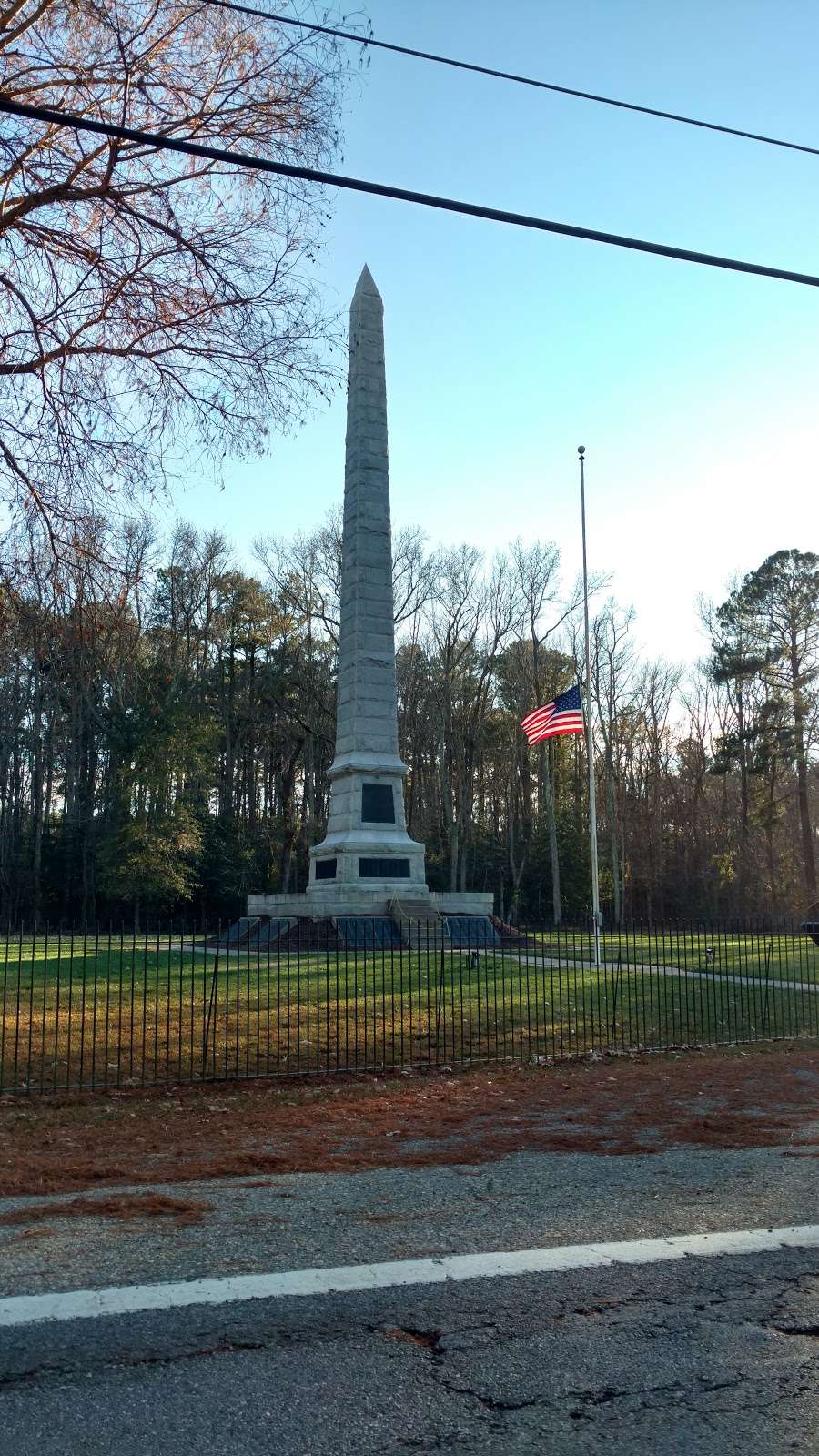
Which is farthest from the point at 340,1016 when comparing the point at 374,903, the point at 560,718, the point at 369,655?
the point at 369,655

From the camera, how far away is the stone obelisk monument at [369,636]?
28.5 metres

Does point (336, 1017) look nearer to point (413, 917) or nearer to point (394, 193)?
point (394, 193)

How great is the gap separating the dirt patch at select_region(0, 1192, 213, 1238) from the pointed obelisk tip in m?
26.0

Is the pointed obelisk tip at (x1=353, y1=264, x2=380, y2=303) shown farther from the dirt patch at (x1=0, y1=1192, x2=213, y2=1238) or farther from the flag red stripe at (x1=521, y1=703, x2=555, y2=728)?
the dirt patch at (x1=0, y1=1192, x2=213, y2=1238)

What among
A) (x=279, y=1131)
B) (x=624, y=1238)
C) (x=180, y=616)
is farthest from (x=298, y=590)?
(x=624, y=1238)

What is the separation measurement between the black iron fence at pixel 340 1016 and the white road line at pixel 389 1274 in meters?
5.86

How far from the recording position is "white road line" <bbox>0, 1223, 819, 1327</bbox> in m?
4.70

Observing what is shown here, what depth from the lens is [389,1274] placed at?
5168 mm

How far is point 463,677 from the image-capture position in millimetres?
58656

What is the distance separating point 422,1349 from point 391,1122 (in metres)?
5.25

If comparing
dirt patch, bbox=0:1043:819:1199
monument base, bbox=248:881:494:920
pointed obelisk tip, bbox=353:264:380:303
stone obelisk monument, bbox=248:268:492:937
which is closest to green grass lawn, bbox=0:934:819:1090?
dirt patch, bbox=0:1043:819:1199

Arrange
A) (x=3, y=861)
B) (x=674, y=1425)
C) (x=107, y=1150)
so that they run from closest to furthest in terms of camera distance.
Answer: (x=674, y=1425), (x=107, y=1150), (x=3, y=861)

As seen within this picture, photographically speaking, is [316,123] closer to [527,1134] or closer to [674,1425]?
[527,1134]

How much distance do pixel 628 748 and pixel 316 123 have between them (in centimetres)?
5501
